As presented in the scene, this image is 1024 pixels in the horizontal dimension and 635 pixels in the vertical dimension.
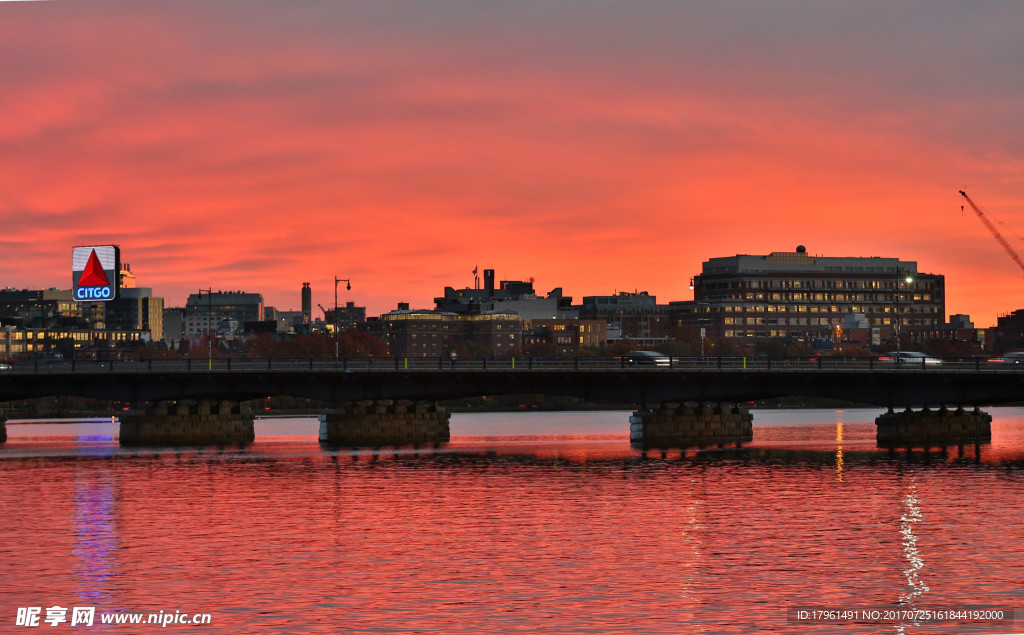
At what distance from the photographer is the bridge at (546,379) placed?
128 metres

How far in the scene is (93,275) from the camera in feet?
300

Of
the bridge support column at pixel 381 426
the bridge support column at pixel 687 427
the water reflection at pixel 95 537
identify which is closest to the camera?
the water reflection at pixel 95 537

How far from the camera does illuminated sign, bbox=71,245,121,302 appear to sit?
90.3 meters

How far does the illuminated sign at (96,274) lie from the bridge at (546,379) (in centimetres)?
3120

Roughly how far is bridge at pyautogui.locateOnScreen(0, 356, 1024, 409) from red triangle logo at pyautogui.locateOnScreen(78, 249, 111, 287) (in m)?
33.8

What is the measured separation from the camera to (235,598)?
47.7m

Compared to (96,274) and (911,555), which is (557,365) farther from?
(911,555)

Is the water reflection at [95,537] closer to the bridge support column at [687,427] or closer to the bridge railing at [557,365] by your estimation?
the bridge railing at [557,365]

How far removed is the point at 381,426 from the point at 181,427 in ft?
59.1

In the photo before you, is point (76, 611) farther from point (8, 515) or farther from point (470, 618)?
point (8, 515)

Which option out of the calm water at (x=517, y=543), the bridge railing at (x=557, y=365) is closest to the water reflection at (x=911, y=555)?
the calm water at (x=517, y=543)

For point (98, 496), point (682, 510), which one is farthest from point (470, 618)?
point (98, 496)

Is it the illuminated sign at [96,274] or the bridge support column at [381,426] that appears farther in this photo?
the bridge support column at [381,426]

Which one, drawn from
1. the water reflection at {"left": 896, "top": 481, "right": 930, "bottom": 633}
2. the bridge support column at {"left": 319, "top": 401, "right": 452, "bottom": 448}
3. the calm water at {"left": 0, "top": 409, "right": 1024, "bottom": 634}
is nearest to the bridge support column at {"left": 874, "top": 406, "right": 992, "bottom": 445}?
the calm water at {"left": 0, "top": 409, "right": 1024, "bottom": 634}
